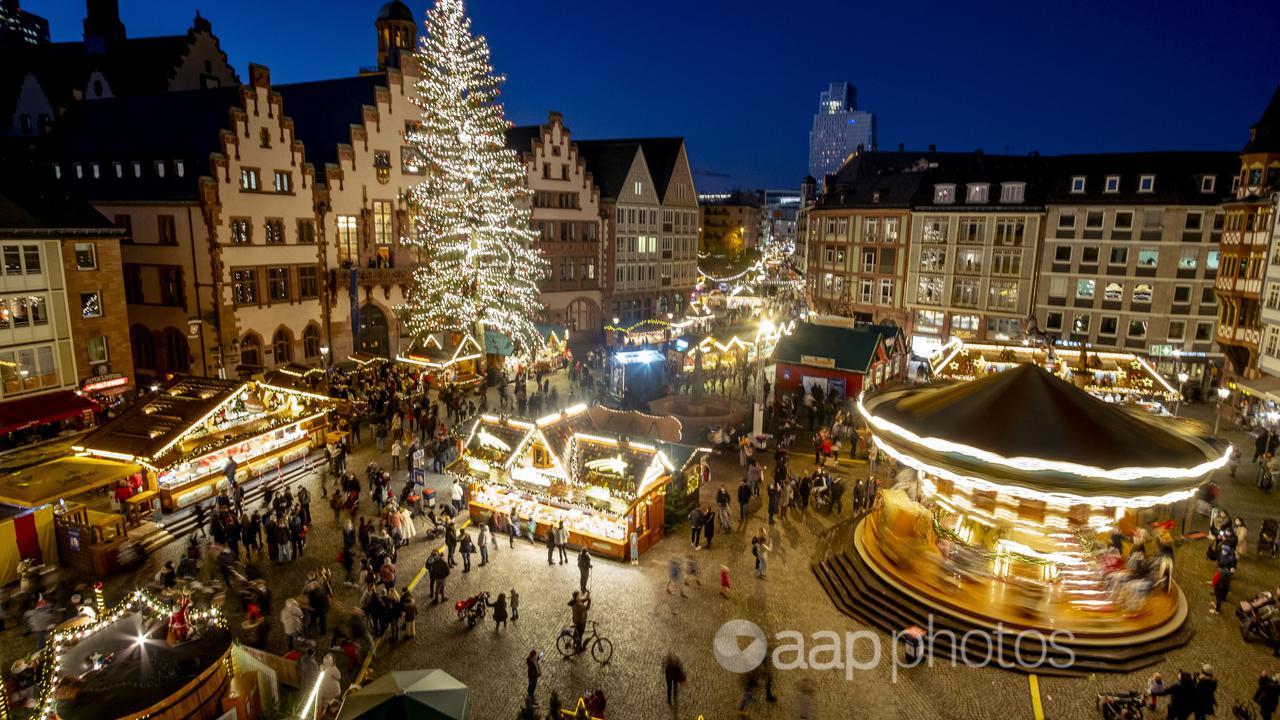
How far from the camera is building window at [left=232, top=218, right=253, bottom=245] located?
Result: 3173 centimetres

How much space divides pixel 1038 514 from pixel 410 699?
44.0 feet

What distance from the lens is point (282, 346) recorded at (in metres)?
34.5

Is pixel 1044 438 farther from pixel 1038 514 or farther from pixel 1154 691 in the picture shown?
pixel 1154 691

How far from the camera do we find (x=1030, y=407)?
51.2 feet

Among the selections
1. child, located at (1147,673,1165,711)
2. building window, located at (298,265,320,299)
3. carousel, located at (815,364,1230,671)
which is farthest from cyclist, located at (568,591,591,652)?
building window, located at (298,265,320,299)

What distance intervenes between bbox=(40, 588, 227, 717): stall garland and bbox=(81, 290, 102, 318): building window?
60.7 ft

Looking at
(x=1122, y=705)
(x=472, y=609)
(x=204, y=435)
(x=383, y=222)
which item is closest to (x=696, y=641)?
(x=472, y=609)

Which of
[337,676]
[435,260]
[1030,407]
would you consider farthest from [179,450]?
[1030,407]

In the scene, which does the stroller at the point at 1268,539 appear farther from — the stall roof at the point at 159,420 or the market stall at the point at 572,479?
the stall roof at the point at 159,420

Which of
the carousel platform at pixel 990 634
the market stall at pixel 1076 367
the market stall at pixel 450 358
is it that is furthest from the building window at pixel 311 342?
the market stall at pixel 1076 367

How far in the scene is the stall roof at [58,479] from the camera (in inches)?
684

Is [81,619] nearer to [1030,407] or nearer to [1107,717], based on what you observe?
[1107,717]

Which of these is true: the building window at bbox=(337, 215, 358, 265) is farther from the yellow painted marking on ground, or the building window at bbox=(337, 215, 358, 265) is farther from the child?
the child

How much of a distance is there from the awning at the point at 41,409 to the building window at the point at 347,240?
13.4 meters
